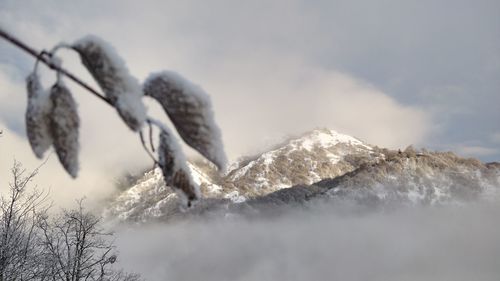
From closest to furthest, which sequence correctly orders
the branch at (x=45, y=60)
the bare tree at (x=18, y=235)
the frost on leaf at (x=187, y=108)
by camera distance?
the branch at (x=45, y=60)
the frost on leaf at (x=187, y=108)
the bare tree at (x=18, y=235)

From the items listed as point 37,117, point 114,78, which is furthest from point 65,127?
point 114,78

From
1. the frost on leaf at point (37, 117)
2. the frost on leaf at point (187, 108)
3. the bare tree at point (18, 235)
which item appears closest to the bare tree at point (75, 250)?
the bare tree at point (18, 235)

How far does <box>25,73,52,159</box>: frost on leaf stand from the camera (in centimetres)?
79

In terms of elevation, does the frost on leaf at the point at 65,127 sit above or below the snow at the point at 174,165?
above

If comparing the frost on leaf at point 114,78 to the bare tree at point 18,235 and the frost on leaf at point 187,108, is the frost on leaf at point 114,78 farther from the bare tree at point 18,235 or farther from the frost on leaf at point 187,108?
the bare tree at point 18,235

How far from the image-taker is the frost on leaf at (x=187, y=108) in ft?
2.56

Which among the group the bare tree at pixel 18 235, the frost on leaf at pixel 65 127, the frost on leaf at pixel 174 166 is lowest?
the frost on leaf at pixel 174 166

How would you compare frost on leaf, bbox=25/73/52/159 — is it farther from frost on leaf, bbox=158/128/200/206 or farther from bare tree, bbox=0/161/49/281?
bare tree, bbox=0/161/49/281

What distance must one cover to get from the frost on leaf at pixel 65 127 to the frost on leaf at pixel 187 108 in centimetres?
14

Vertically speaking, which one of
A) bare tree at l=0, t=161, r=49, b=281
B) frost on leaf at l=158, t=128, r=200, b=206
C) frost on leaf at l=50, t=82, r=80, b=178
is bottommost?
frost on leaf at l=158, t=128, r=200, b=206

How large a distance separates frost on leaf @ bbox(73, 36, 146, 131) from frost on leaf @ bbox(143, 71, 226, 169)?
5 cm

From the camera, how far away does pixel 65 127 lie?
2.64 ft

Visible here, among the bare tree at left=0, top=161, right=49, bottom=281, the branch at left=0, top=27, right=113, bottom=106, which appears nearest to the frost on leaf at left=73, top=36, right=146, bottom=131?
the branch at left=0, top=27, right=113, bottom=106

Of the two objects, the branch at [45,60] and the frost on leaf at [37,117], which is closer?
the branch at [45,60]
